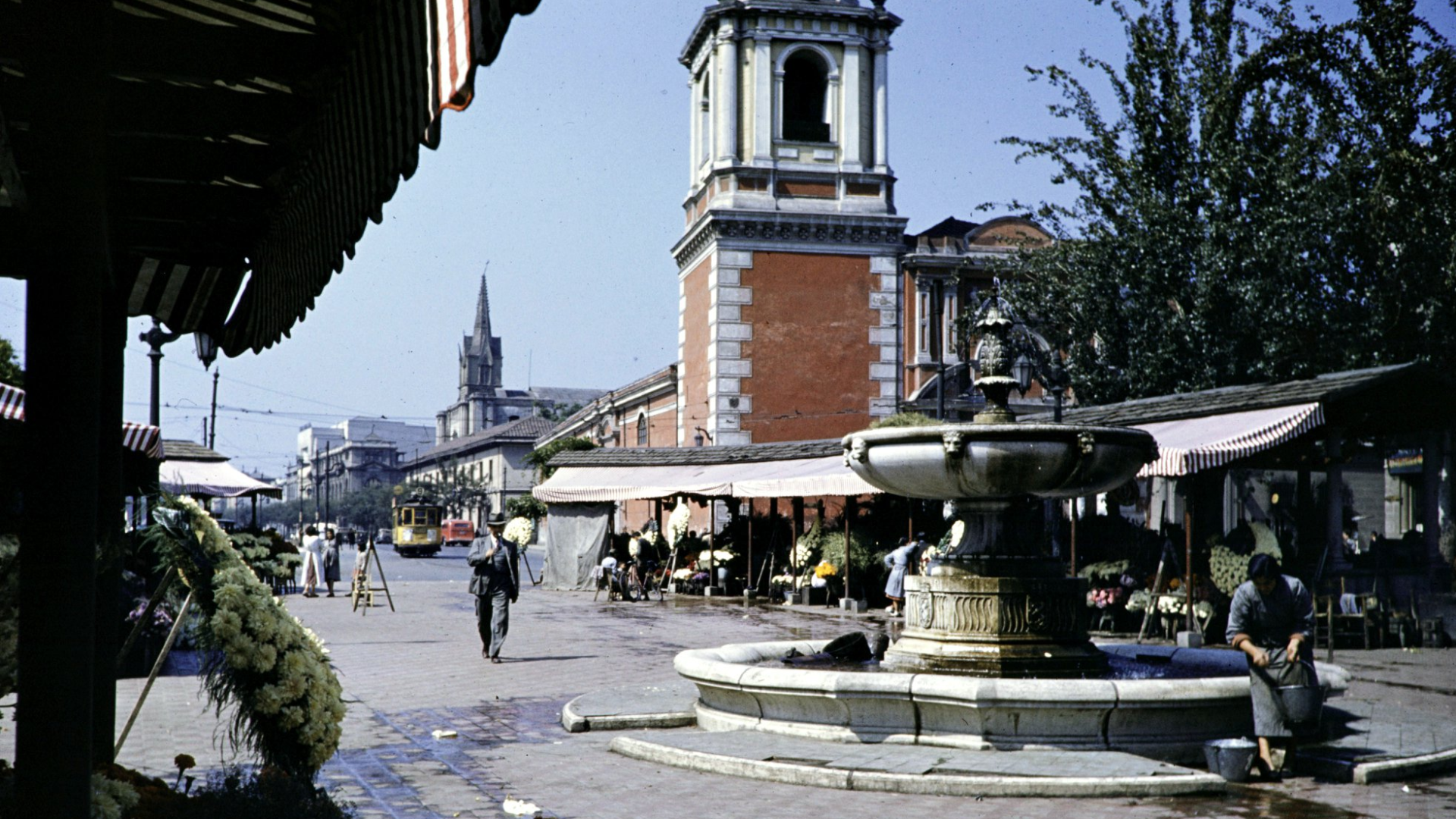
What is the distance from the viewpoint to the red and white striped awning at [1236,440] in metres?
16.7

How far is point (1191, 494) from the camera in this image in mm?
18328

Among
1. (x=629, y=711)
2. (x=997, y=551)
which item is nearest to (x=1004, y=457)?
(x=997, y=551)

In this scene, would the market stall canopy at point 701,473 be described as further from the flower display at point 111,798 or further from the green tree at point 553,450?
the flower display at point 111,798

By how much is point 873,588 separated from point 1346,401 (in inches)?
463

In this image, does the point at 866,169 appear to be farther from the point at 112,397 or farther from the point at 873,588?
the point at 112,397

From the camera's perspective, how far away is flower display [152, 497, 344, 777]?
5.52 m

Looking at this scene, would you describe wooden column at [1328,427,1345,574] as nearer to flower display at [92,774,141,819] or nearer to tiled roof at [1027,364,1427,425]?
tiled roof at [1027,364,1427,425]

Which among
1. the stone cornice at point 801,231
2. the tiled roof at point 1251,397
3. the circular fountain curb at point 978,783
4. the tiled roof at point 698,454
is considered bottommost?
the circular fountain curb at point 978,783

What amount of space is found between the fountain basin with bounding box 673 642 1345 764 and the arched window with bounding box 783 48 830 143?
3034 cm

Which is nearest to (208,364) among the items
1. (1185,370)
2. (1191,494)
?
(1191,494)

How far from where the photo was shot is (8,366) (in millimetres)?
23516

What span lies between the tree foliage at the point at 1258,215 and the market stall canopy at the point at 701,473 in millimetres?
7049

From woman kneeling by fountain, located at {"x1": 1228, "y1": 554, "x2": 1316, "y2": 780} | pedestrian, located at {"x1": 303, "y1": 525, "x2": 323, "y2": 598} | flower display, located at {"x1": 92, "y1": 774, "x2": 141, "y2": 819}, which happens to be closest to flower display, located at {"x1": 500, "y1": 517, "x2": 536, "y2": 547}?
pedestrian, located at {"x1": 303, "y1": 525, "x2": 323, "y2": 598}

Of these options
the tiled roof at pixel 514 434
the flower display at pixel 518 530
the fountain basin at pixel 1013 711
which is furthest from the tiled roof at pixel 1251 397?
the tiled roof at pixel 514 434
